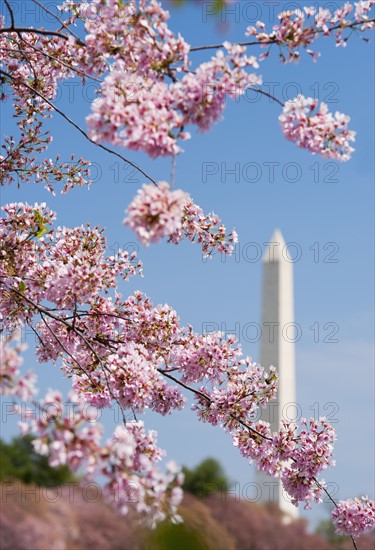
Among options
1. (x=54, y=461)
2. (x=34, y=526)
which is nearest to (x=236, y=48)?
(x=54, y=461)

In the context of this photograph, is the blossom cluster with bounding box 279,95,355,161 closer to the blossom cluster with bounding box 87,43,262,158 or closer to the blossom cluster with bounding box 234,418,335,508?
the blossom cluster with bounding box 87,43,262,158

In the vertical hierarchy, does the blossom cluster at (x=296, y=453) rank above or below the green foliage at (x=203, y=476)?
below

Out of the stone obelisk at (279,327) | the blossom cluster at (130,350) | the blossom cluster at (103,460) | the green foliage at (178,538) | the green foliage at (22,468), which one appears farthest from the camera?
the green foliage at (22,468)

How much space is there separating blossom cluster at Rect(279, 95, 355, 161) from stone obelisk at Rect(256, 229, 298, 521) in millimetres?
18201

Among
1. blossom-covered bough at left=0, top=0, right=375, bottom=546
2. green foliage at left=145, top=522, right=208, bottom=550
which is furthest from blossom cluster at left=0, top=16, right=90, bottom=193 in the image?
green foliage at left=145, top=522, right=208, bottom=550

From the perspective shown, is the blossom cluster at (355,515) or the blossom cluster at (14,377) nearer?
the blossom cluster at (14,377)

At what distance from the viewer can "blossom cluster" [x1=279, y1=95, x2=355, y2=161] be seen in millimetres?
4375

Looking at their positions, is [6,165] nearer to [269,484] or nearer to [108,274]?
[108,274]

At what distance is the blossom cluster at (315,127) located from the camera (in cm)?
438

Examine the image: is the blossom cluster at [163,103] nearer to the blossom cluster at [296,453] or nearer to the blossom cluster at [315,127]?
the blossom cluster at [315,127]

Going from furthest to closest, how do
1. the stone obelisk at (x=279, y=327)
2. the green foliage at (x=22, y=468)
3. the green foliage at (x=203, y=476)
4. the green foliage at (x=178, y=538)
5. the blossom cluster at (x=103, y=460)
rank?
1. the green foliage at (x=203, y=476)
2. the green foliage at (x=22, y=468)
3. the stone obelisk at (x=279, y=327)
4. the blossom cluster at (x=103, y=460)
5. the green foliage at (x=178, y=538)

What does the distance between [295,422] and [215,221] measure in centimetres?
205

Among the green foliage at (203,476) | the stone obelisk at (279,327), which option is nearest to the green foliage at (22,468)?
the green foliage at (203,476)

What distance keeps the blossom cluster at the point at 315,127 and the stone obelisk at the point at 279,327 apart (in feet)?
59.7
